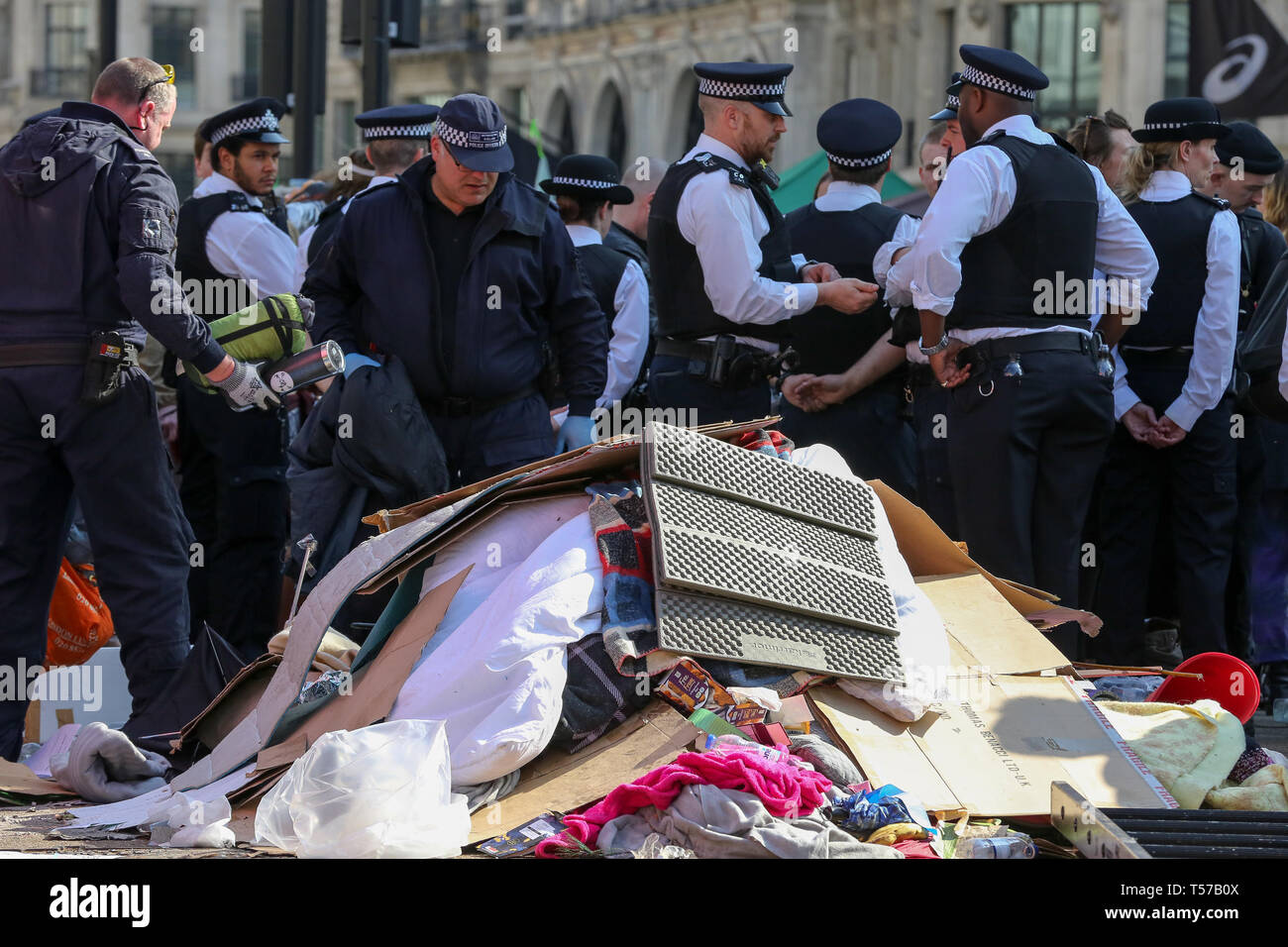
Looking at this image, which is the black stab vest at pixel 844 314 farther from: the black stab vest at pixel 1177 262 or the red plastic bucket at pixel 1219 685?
the red plastic bucket at pixel 1219 685

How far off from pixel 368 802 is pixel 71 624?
3.04 m

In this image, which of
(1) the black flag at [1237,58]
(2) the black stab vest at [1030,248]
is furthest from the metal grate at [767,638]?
(1) the black flag at [1237,58]

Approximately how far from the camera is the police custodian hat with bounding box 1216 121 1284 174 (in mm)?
7508

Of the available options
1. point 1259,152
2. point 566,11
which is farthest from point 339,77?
point 1259,152

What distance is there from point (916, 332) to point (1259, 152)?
199cm

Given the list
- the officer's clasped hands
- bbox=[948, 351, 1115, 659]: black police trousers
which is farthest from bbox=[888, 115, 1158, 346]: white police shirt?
the officer's clasped hands

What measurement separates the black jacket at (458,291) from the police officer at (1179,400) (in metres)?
2.30

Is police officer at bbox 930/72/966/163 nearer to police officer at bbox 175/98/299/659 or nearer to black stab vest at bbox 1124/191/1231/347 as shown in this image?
black stab vest at bbox 1124/191/1231/347

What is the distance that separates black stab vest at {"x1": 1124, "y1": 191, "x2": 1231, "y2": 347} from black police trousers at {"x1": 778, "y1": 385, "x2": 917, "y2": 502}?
3.36 ft

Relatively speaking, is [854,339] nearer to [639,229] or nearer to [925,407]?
[925,407]

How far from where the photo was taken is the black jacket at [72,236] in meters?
5.52

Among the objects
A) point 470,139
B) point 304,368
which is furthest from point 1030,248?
point 304,368
